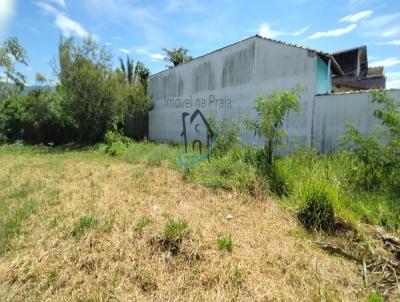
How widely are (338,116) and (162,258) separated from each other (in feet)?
21.6

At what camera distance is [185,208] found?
13.6 feet

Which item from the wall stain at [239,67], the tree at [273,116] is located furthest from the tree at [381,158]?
the wall stain at [239,67]

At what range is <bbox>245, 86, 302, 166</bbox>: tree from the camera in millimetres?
5574

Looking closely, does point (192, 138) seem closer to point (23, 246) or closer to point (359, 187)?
point (359, 187)

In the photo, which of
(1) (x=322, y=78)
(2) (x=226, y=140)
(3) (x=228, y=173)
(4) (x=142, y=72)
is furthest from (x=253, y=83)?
(4) (x=142, y=72)

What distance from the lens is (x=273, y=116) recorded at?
5.69 m

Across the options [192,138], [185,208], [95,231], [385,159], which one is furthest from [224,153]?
[192,138]

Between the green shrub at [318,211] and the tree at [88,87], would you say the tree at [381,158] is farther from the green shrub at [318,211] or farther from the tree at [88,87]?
the tree at [88,87]

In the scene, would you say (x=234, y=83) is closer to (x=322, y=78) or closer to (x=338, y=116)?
(x=322, y=78)

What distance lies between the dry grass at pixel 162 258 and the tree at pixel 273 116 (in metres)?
1.84

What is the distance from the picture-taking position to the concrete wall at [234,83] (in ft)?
27.3

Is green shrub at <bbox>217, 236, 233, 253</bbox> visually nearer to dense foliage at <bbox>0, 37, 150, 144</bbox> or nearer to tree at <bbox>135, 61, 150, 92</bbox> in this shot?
dense foliage at <bbox>0, 37, 150, 144</bbox>

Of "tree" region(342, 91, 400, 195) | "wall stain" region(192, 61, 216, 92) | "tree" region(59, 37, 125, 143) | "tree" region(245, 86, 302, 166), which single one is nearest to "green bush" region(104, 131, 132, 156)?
"tree" region(59, 37, 125, 143)

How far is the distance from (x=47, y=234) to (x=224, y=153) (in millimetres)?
4492
